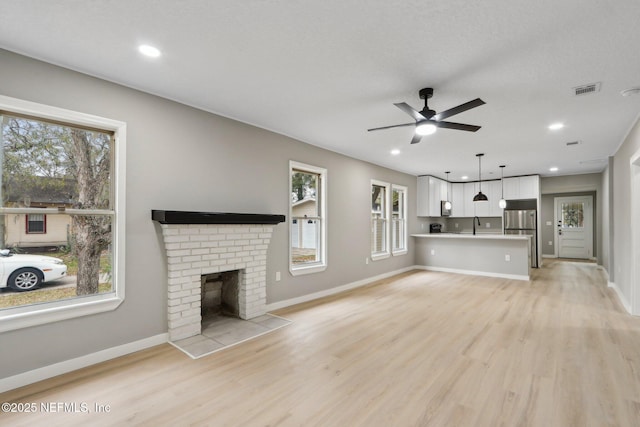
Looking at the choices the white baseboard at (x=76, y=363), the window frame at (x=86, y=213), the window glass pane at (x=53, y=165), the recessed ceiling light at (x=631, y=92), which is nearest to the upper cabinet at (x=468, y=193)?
the recessed ceiling light at (x=631, y=92)

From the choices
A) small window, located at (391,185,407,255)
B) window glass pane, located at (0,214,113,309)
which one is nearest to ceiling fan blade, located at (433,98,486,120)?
window glass pane, located at (0,214,113,309)

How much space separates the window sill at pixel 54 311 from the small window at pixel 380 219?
4.91 m

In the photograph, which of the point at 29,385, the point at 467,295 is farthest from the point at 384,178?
the point at 29,385

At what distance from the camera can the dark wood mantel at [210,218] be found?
2971mm

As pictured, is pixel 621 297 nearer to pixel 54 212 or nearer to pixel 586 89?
pixel 586 89

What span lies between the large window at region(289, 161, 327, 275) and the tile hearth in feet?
3.27

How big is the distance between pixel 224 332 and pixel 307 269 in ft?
5.56

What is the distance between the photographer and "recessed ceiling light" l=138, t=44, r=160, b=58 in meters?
2.26

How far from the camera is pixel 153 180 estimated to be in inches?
120

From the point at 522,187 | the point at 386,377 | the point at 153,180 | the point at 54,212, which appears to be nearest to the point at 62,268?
the point at 54,212

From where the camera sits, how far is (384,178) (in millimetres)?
6777

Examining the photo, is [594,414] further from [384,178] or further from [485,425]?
[384,178]

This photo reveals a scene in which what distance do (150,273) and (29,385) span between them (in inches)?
45.3

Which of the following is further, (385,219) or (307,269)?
(385,219)
